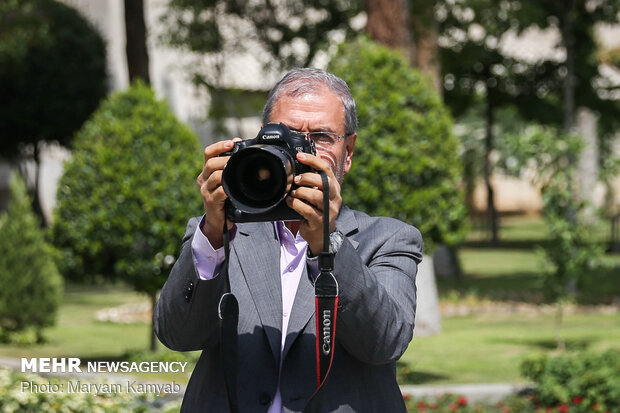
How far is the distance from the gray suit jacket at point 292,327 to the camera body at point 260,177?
0.19 meters

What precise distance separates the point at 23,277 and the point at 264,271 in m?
9.27

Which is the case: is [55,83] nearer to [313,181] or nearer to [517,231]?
[517,231]

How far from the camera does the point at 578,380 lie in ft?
23.6

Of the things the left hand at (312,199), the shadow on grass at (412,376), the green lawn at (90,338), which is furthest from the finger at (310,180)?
the shadow on grass at (412,376)

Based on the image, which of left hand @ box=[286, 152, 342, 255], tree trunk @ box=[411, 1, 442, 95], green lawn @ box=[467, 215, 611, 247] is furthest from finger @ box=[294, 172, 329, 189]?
green lawn @ box=[467, 215, 611, 247]

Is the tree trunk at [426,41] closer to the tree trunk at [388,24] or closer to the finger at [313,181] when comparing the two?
the tree trunk at [388,24]

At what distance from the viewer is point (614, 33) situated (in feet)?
131

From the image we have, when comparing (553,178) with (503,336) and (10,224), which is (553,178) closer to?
(503,336)

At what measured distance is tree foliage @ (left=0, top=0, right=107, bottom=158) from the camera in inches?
→ 970

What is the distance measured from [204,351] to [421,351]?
850cm

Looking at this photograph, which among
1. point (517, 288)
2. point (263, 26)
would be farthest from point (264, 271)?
point (263, 26)

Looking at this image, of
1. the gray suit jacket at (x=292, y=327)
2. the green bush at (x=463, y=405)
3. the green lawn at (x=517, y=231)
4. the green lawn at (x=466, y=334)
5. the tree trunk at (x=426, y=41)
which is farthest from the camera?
the green lawn at (x=517, y=231)

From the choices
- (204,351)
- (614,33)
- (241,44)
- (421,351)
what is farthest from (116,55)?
(204,351)

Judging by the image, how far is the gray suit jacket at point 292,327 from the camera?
244 centimetres
